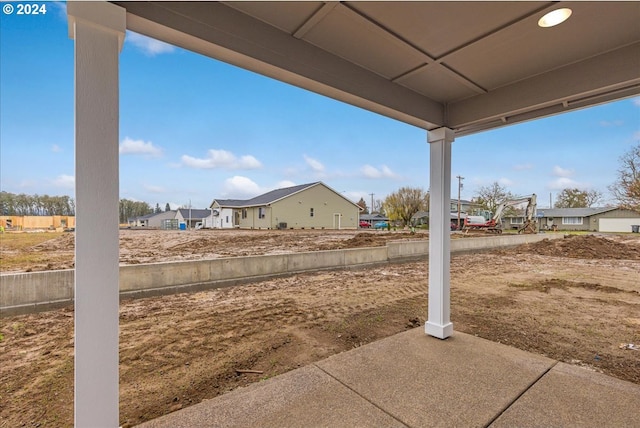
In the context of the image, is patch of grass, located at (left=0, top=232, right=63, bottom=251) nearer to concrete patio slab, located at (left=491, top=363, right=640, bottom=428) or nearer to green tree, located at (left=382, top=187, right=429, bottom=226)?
concrete patio slab, located at (left=491, top=363, right=640, bottom=428)

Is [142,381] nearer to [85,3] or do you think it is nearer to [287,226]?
[85,3]

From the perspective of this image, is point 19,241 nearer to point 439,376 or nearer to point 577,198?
A: point 439,376

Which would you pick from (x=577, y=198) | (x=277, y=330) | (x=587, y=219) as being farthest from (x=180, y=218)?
(x=577, y=198)

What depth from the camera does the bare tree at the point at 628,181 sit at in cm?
1277

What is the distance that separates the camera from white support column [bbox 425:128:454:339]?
9.67ft

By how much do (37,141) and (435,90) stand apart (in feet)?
31.8

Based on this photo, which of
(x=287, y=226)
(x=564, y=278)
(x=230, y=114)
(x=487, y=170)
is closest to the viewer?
(x=564, y=278)

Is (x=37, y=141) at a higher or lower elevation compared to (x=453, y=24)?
higher

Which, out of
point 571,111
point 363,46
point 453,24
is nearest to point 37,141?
point 363,46

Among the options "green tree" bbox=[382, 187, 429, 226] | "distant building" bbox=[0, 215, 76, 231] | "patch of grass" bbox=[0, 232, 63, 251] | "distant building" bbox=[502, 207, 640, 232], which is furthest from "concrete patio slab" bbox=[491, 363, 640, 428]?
"distant building" bbox=[502, 207, 640, 232]

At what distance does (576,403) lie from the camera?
6.43 ft

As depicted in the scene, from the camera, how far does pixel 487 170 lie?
31344 mm

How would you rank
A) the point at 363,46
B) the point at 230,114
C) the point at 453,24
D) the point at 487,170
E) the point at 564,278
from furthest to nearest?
the point at 487,170 < the point at 230,114 < the point at 564,278 < the point at 363,46 < the point at 453,24

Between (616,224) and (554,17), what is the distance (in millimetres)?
39197
